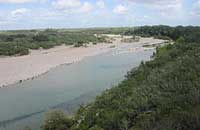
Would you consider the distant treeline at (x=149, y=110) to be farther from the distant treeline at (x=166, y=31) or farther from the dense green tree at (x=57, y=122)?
the distant treeline at (x=166, y=31)

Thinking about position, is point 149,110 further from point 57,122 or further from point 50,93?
point 50,93

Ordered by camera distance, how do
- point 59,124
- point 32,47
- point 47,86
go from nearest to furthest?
point 59,124 < point 47,86 < point 32,47

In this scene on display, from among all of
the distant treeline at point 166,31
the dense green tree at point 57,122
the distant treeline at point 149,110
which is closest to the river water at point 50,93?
the dense green tree at point 57,122

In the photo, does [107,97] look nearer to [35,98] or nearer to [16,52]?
[35,98]

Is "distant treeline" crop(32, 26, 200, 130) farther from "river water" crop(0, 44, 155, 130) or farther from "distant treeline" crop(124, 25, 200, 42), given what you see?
"distant treeline" crop(124, 25, 200, 42)

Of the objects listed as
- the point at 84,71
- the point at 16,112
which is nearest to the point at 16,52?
the point at 84,71

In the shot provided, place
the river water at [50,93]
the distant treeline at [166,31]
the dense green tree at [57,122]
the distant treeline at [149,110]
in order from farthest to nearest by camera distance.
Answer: the distant treeline at [166,31], the river water at [50,93], the dense green tree at [57,122], the distant treeline at [149,110]

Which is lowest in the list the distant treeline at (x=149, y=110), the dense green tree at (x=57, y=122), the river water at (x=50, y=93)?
the river water at (x=50, y=93)

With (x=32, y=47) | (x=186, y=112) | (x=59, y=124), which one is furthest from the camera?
(x=32, y=47)

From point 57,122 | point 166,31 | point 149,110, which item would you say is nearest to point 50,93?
point 57,122
